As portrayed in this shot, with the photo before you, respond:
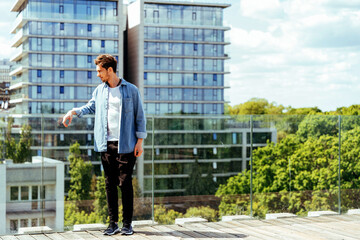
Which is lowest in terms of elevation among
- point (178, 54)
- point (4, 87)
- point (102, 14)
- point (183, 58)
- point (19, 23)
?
point (4, 87)

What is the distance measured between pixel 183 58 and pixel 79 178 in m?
59.0

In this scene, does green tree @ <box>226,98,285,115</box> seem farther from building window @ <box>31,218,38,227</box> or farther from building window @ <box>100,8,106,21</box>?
building window @ <box>31,218,38,227</box>

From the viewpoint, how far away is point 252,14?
3280 inches

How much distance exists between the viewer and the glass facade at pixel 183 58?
207 ft

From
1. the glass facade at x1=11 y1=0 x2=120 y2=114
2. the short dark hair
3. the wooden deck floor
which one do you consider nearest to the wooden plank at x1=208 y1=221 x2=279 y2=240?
the wooden deck floor

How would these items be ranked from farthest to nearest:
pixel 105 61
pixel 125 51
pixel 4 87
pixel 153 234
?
pixel 4 87 < pixel 125 51 < pixel 153 234 < pixel 105 61

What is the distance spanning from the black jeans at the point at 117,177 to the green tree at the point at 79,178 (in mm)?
1331

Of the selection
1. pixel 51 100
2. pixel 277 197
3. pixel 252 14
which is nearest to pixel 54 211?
pixel 277 197

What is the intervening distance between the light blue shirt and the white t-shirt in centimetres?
3

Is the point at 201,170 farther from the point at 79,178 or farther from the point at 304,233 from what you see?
the point at 304,233

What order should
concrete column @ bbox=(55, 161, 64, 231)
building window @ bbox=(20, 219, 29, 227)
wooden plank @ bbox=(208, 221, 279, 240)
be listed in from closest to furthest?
wooden plank @ bbox=(208, 221, 279, 240) < building window @ bbox=(20, 219, 29, 227) < concrete column @ bbox=(55, 161, 64, 231)

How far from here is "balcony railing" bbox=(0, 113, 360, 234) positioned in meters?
5.09

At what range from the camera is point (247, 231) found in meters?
4.52

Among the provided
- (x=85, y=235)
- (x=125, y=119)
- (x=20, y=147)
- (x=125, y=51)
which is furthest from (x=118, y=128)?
(x=125, y=51)
